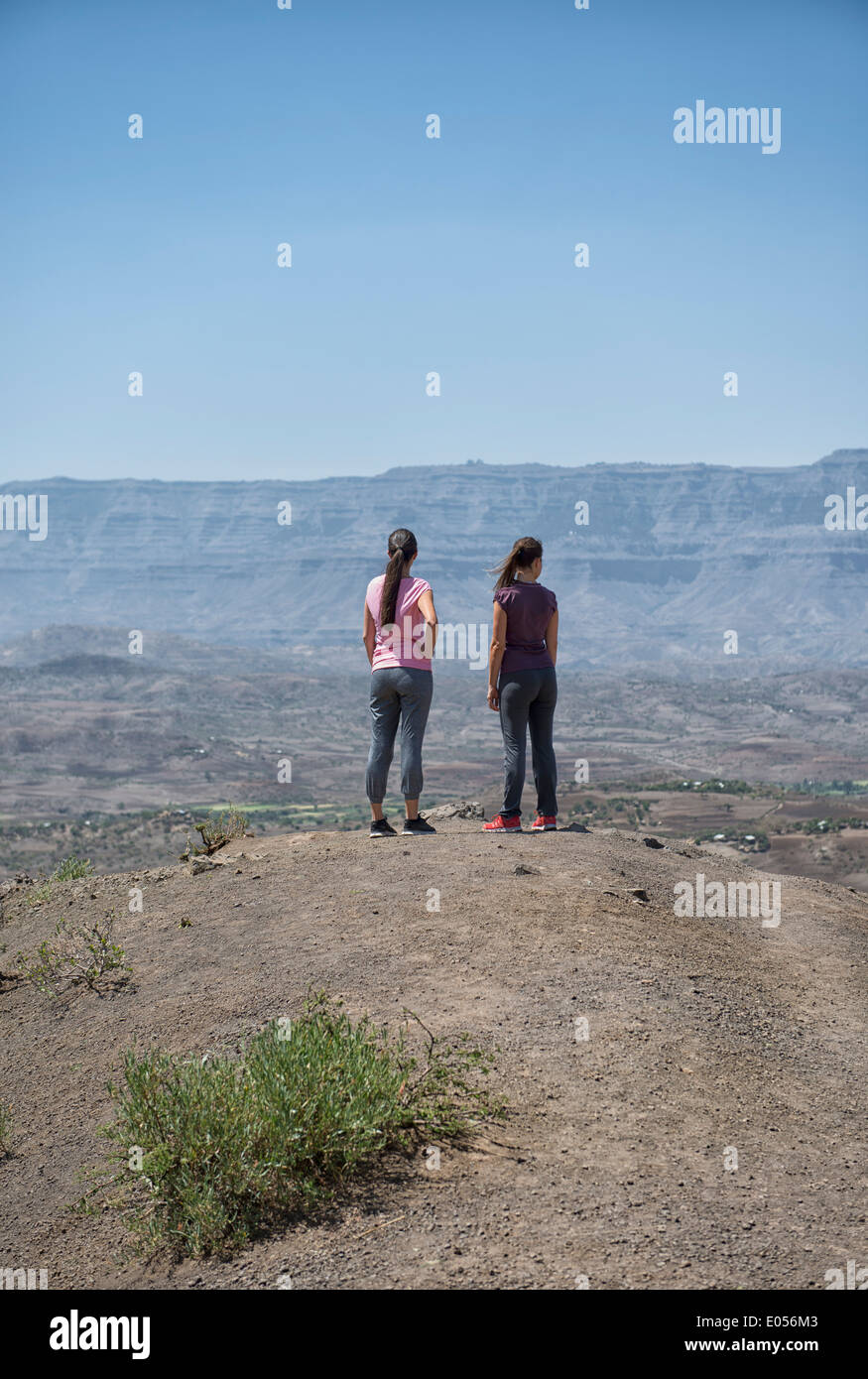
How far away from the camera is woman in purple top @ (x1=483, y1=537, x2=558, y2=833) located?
902cm

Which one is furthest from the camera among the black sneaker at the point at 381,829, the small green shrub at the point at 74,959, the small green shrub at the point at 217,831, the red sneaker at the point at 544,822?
the small green shrub at the point at 217,831

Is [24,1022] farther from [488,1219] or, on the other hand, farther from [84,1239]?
[488,1219]

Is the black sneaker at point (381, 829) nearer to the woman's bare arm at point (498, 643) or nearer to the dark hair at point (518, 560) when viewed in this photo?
the woman's bare arm at point (498, 643)

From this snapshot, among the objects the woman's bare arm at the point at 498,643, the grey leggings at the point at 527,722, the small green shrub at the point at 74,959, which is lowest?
the small green shrub at the point at 74,959

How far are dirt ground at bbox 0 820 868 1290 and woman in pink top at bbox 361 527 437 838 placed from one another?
0.74 meters

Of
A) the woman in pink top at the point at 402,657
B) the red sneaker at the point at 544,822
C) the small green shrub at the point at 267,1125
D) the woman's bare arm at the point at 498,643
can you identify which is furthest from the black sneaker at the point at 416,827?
the small green shrub at the point at 267,1125

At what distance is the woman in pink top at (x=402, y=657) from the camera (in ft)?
29.1

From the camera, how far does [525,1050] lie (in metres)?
5.21

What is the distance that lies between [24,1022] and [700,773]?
96720mm

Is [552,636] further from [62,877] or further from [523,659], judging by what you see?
[62,877]

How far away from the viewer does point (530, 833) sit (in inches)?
367

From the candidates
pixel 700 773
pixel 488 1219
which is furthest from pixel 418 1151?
pixel 700 773
